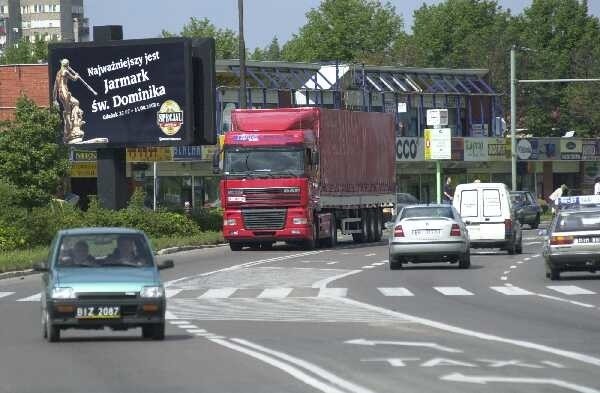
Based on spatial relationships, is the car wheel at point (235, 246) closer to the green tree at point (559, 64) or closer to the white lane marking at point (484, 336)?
the white lane marking at point (484, 336)

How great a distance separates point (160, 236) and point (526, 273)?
741 inches

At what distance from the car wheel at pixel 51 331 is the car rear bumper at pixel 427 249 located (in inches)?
713

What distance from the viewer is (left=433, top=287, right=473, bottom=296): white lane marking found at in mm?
29531

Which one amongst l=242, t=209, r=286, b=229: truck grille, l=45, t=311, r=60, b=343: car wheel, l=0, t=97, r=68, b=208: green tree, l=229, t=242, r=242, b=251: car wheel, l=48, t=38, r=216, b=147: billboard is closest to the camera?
l=45, t=311, r=60, b=343: car wheel

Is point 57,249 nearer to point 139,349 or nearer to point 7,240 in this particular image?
point 139,349

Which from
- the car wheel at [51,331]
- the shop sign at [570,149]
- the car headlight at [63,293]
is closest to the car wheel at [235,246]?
the car wheel at [51,331]

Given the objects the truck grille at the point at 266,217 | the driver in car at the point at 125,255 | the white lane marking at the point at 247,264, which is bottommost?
the white lane marking at the point at 247,264

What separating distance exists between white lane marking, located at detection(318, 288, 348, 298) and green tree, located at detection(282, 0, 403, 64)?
368 ft

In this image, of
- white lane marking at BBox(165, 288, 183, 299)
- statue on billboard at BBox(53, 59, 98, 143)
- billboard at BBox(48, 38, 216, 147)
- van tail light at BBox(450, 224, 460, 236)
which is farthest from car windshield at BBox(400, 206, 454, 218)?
→ statue on billboard at BBox(53, 59, 98, 143)

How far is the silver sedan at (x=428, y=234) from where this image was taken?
121 feet

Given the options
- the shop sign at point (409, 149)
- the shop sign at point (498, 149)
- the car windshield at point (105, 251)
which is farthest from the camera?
the shop sign at point (498, 149)

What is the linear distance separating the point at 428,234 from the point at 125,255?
17662 mm

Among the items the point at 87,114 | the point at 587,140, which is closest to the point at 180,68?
the point at 87,114

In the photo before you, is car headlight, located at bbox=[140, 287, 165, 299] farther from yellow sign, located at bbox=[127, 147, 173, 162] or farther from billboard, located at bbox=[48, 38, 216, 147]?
yellow sign, located at bbox=[127, 147, 173, 162]
